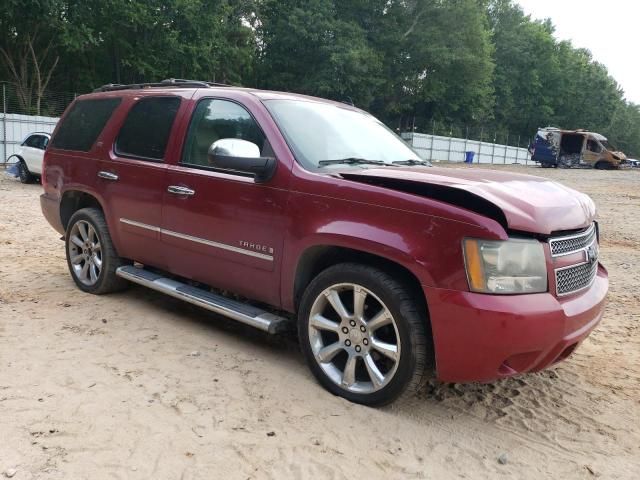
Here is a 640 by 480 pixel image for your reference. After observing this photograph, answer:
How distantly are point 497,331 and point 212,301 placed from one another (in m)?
2.06

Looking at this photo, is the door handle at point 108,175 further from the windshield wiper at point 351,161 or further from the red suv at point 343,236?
the windshield wiper at point 351,161

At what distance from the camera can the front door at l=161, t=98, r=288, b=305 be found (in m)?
3.78

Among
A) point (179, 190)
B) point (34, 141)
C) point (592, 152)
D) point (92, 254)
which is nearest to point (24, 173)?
point (34, 141)

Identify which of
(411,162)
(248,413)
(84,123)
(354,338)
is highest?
(84,123)

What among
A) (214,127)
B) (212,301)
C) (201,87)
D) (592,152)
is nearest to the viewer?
(212,301)

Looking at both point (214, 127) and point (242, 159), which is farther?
point (214, 127)

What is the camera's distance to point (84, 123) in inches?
214

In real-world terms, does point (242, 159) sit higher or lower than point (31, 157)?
higher

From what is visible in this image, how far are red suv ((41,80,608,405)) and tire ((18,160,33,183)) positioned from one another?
38.2 ft

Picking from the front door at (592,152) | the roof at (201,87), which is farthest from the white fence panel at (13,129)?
the front door at (592,152)

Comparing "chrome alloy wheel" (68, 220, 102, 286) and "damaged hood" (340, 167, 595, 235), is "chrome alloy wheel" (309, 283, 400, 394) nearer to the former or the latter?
"damaged hood" (340, 167, 595, 235)

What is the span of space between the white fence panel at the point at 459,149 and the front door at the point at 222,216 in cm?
3151

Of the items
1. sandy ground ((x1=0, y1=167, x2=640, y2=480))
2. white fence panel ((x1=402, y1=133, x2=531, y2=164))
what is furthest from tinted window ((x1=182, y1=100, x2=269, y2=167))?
white fence panel ((x1=402, y1=133, x2=531, y2=164))

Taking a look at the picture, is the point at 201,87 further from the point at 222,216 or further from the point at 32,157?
the point at 32,157
